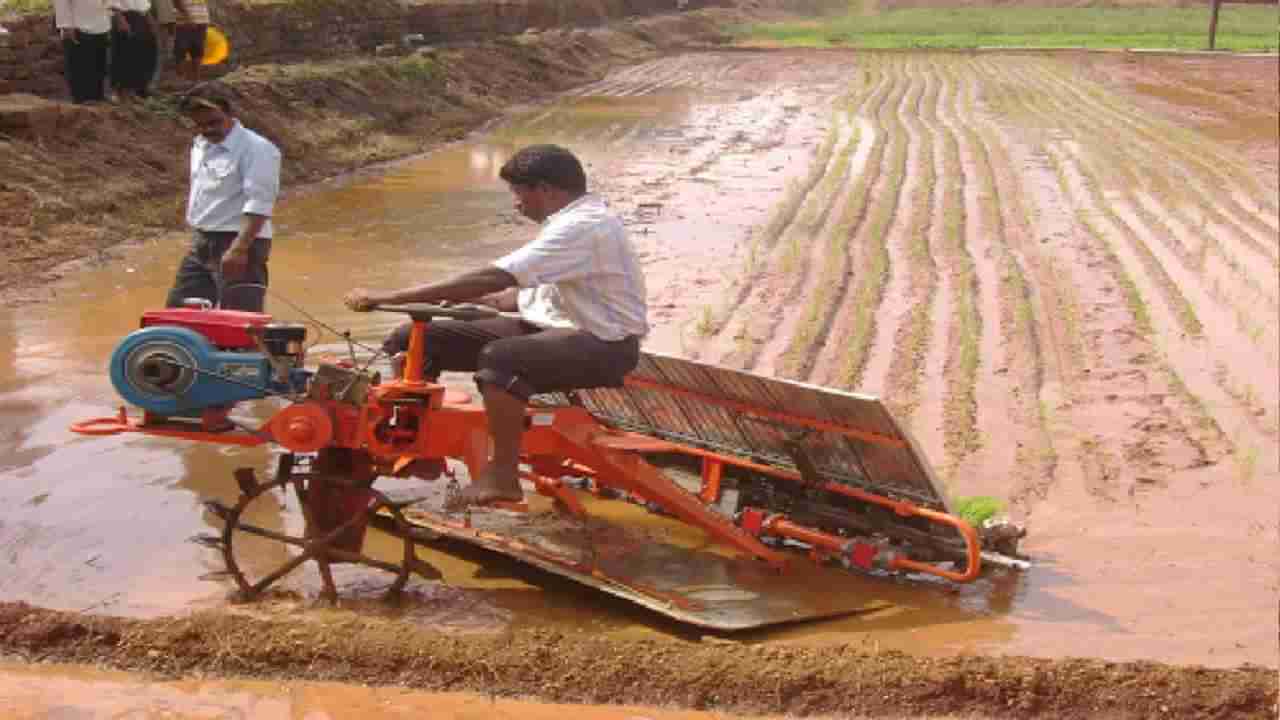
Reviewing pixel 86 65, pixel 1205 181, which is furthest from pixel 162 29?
pixel 1205 181

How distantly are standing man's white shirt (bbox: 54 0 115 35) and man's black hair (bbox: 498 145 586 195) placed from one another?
8.74 meters

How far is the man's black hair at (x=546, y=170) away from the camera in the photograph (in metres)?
5.51

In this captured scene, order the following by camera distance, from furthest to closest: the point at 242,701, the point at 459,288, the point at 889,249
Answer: the point at 889,249
the point at 459,288
the point at 242,701

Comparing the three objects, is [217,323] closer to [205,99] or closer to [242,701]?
[242,701]

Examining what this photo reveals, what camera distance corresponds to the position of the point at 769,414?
20.0ft

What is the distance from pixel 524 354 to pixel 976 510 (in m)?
1.96

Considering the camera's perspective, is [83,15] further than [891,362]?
Yes

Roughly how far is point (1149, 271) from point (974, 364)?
132 inches

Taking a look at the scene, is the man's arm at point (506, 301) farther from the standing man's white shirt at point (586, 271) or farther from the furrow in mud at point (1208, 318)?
the furrow in mud at point (1208, 318)

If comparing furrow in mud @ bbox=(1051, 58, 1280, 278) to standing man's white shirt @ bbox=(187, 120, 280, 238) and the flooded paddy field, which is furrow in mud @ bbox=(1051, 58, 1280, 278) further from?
standing man's white shirt @ bbox=(187, 120, 280, 238)

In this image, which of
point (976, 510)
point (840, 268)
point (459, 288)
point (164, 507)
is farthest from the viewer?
point (840, 268)

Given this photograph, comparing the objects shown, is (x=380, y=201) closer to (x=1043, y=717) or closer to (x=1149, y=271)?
(x=1149, y=271)

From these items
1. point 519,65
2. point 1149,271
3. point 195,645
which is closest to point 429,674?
point 195,645

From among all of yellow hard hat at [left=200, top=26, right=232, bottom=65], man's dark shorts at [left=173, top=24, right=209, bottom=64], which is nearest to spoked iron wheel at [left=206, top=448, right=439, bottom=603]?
man's dark shorts at [left=173, top=24, right=209, bottom=64]
